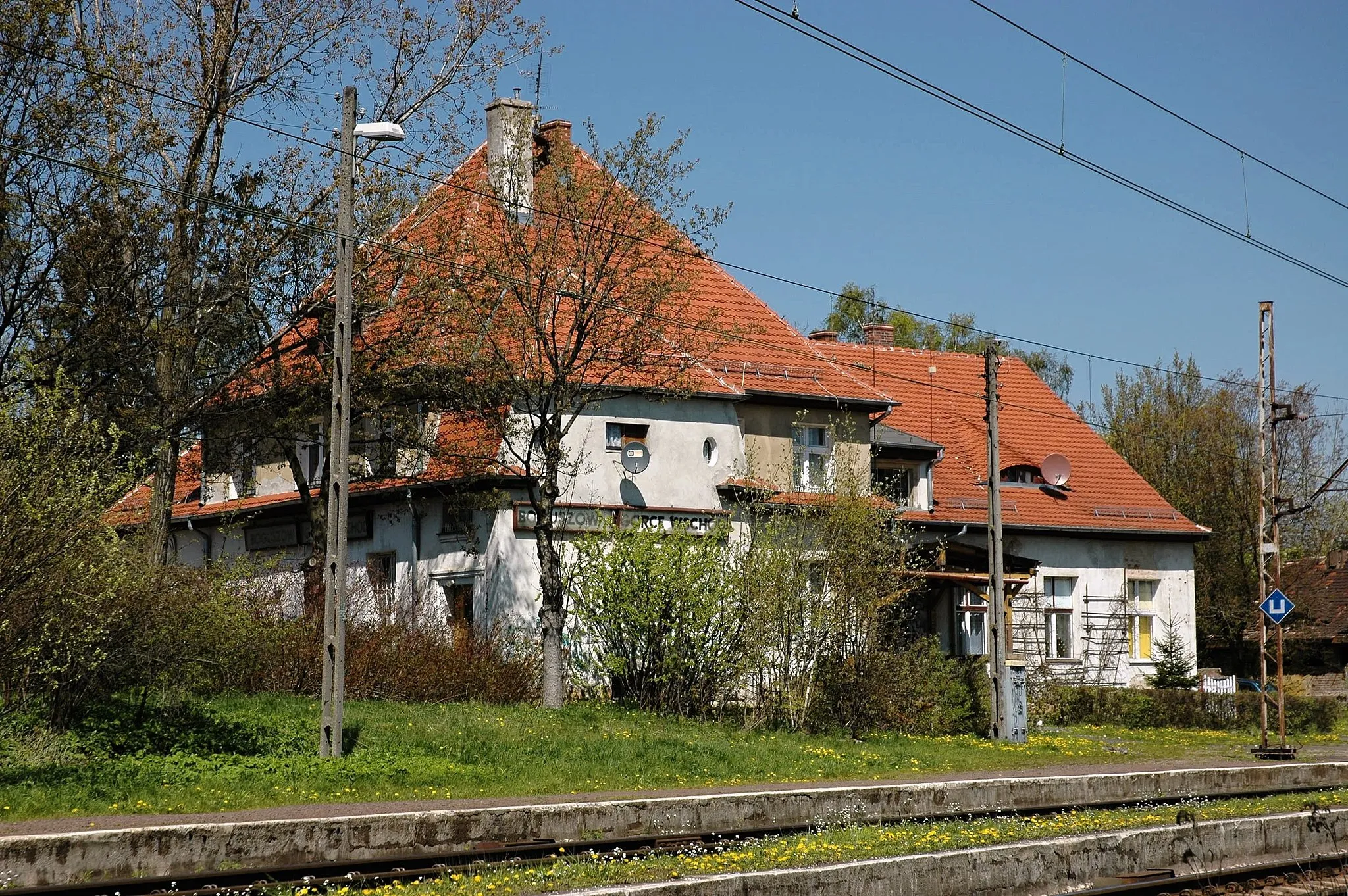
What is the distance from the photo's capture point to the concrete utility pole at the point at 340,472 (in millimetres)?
18422

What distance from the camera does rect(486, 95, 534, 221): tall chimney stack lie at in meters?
26.7

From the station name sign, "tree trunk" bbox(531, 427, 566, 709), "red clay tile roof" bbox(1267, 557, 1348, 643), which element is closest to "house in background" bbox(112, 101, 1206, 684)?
the station name sign

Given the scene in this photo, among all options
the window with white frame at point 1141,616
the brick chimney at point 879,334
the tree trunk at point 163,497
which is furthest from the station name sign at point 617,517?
the brick chimney at point 879,334

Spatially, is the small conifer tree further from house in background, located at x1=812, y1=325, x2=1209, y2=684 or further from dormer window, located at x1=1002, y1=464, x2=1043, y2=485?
dormer window, located at x1=1002, y1=464, x2=1043, y2=485

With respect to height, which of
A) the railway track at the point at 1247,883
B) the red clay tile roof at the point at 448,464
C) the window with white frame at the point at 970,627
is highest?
the red clay tile roof at the point at 448,464

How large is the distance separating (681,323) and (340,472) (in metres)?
10.2

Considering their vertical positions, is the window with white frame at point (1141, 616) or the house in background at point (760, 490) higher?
the house in background at point (760, 490)

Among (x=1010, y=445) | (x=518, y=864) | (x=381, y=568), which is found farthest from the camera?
(x=1010, y=445)

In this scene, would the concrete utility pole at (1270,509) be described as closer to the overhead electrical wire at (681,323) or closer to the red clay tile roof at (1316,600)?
the overhead electrical wire at (681,323)

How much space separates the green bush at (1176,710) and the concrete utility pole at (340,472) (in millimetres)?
20877

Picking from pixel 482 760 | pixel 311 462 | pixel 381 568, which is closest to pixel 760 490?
pixel 381 568

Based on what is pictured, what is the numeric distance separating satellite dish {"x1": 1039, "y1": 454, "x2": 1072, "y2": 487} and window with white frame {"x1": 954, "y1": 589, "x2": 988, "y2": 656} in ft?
17.6

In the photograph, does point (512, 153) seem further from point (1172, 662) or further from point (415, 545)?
point (1172, 662)

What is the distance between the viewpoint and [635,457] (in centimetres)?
3162
